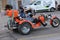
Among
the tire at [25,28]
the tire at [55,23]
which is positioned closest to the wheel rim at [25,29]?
the tire at [25,28]

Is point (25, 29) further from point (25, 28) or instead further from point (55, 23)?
point (55, 23)

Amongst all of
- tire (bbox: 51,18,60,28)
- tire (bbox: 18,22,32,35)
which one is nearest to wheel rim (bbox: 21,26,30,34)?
tire (bbox: 18,22,32,35)

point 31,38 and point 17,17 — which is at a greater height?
point 17,17

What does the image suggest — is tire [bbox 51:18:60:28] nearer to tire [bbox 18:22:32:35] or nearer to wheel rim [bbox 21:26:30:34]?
tire [bbox 18:22:32:35]

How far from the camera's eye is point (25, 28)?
11.0m

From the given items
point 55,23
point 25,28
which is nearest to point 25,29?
point 25,28

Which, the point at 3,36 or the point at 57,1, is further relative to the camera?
the point at 57,1

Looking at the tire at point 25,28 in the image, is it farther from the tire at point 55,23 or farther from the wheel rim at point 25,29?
the tire at point 55,23

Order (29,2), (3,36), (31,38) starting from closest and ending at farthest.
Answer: (31,38) < (3,36) < (29,2)

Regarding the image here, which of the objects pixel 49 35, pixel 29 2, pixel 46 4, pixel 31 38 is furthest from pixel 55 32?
pixel 29 2

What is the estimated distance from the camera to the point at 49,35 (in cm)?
1048

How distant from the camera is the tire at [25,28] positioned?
426 inches

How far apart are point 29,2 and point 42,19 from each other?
17833mm

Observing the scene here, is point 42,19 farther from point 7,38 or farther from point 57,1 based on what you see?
point 57,1
